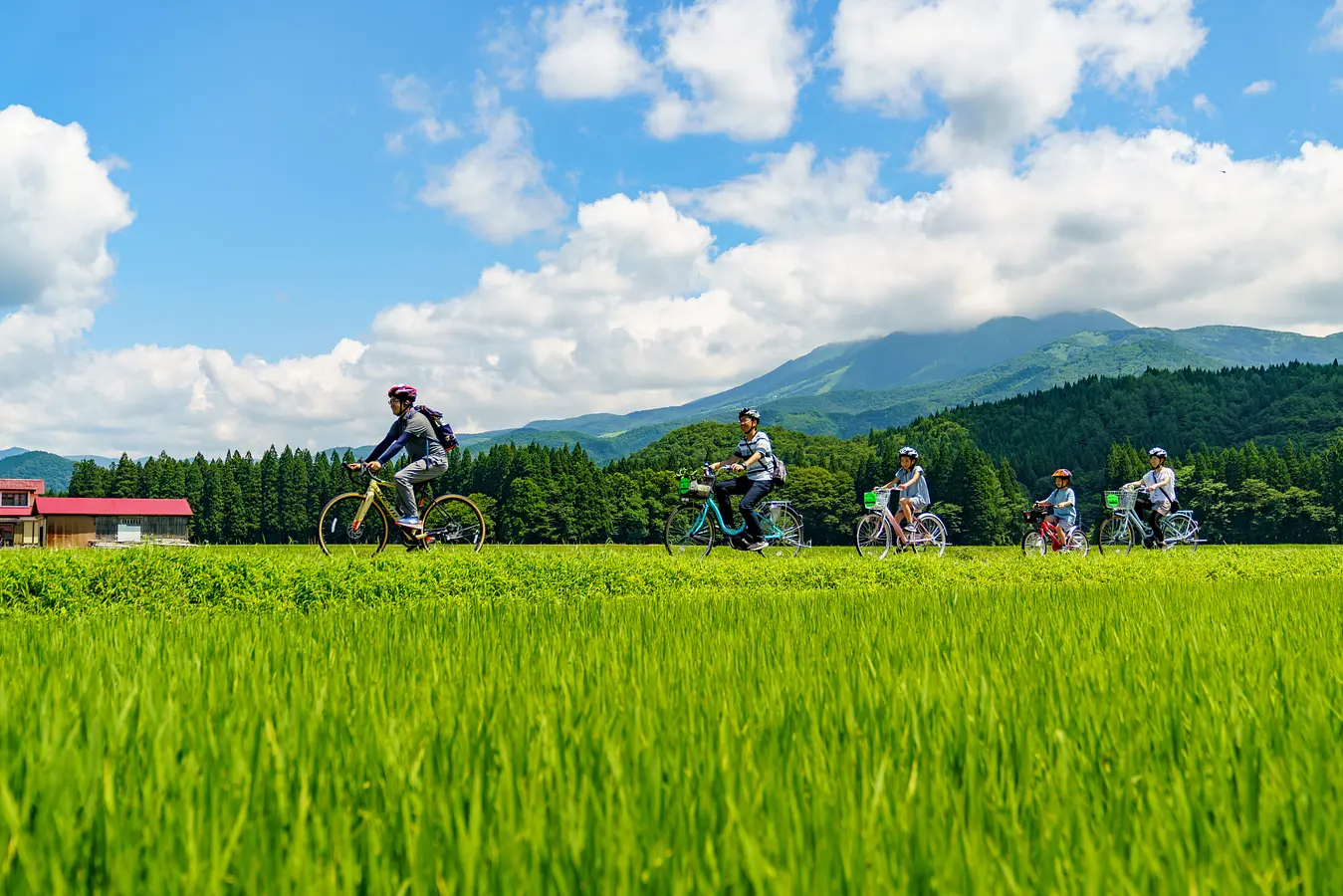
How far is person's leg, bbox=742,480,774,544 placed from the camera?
13633 millimetres

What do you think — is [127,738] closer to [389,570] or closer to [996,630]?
[996,630]

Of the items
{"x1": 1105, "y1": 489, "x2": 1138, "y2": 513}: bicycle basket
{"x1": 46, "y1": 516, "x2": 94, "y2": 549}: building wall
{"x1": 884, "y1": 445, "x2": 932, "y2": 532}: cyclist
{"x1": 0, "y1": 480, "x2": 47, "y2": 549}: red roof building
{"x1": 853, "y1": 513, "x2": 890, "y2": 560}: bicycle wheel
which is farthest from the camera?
{"x1": 46, "y1": 516, "x2": 94, "y2": 549}: building wall

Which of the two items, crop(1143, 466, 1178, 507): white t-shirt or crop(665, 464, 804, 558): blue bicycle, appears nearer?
crop(665, 464, 804, 558): blue bicycle

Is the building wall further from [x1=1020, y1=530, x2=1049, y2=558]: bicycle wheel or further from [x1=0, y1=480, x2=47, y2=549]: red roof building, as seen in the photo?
[x1=1020, y1=530, x2=1049, y2=558]: bicycle wheel

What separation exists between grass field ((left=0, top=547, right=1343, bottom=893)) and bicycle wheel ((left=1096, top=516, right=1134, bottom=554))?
50.9 feet

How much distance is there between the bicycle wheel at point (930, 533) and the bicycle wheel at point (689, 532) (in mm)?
4660

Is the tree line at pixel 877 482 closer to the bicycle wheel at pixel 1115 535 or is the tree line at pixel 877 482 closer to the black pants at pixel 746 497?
the bicycle wheel at pixel 1115 535

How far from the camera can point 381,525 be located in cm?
1240

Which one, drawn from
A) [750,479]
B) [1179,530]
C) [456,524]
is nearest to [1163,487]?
[1179,530]

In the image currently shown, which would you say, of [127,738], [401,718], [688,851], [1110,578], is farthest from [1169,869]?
[1110,578]

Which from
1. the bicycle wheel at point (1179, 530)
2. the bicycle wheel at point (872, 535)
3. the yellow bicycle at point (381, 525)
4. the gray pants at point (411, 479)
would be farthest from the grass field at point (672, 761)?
the bicycle wheel at point (1179, 530)

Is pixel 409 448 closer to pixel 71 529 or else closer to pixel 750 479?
pixel 750 479

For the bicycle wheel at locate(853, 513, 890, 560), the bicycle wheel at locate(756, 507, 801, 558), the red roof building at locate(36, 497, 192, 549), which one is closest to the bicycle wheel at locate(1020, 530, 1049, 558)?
the bicycle wheel at locate(853, 513, 890, 560)

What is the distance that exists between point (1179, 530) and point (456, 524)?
16582 millimetres
